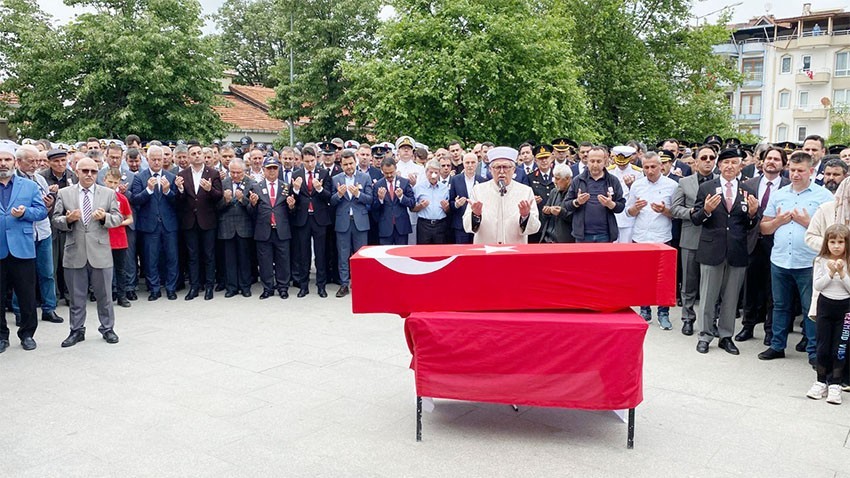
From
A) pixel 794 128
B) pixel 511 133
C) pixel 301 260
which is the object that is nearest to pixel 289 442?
pixel 301 260

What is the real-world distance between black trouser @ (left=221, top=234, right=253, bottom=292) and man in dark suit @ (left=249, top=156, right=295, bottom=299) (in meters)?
0.21

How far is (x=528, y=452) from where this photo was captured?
4703mm

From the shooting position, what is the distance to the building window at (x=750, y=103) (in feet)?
209

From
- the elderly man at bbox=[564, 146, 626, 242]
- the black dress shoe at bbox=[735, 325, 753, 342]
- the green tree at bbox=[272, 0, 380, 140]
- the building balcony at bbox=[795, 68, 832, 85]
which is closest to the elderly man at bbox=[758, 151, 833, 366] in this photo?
the black dress shoe at bbox=[735, 325, 753, 342]

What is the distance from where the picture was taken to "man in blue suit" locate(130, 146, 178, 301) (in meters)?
9.95

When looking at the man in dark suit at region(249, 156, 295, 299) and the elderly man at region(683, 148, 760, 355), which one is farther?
the man in dark suit at region(249, 156, 295, 299)

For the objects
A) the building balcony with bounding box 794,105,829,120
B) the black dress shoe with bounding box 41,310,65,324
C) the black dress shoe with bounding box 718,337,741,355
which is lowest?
the black dress shoe with bounding box 718,337,741,355

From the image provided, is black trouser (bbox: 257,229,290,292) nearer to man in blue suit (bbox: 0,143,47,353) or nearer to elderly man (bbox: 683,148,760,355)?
man in blue suit (bbox: 0,143,47,353)

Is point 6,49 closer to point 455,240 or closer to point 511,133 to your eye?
point 511,133

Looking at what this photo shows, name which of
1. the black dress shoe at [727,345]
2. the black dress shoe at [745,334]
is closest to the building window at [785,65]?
the black dress shoe at [745,334]

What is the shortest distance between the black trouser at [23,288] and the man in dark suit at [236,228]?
313cm

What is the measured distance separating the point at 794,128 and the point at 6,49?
6006 centimetres

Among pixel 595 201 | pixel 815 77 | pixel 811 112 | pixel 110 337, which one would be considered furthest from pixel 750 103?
pixel 110 337

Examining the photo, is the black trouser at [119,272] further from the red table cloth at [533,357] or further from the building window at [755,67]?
the building window at [755,67]
